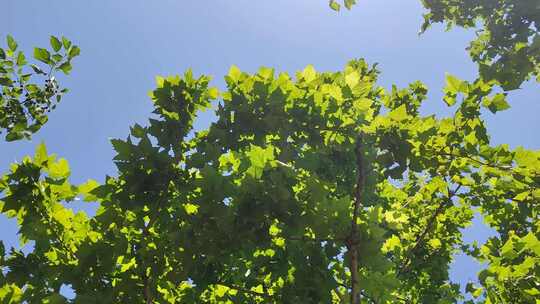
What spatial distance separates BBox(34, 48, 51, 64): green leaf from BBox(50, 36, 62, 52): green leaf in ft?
0.33

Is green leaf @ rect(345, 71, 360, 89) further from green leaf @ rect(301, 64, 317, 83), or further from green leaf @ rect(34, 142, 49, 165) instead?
green leaf @ rect(34, 142, 49, 165)

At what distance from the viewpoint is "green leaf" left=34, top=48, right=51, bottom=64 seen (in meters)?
4.90

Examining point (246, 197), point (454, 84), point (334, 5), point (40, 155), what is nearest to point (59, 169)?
point (40, 155)

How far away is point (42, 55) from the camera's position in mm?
4934

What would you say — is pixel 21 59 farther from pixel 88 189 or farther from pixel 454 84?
pixel 454 84

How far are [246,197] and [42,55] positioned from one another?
3.06m

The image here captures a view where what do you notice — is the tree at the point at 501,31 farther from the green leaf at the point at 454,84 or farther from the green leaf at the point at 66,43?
the green leaf at the point at 66,43

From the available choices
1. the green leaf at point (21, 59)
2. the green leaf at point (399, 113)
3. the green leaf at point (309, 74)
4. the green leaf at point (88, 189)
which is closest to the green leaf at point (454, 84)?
the green leaf at point (399, 113)

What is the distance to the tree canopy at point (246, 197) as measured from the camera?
391cm

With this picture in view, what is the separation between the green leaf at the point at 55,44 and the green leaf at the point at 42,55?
100 millimetres

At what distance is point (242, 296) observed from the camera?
4.70 meters

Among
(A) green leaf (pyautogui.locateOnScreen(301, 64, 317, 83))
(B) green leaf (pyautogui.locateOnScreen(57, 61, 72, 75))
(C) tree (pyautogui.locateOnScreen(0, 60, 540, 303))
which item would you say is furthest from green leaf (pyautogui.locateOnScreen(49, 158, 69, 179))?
(A) green leaf (pyautogui.locateOnScreen(301, 64, 317, 83))

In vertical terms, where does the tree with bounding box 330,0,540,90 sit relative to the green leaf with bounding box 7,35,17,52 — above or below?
above

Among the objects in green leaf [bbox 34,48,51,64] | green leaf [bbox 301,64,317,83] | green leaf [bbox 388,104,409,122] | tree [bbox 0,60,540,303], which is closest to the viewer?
tree [bbox 0,60,540,303]
